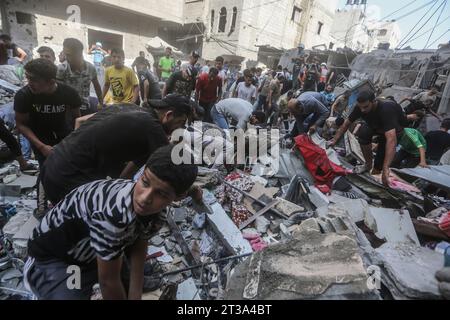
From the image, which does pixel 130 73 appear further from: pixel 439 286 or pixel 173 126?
pixel 439 286

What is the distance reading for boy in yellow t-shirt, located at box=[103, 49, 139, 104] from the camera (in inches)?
162

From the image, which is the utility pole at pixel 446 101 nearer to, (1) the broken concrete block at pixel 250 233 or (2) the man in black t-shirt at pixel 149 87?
(1) the broken concrete block at pixel 250 233

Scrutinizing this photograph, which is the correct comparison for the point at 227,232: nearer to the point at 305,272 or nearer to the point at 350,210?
the point at 305,272

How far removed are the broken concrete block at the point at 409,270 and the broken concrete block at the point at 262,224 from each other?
1.24m

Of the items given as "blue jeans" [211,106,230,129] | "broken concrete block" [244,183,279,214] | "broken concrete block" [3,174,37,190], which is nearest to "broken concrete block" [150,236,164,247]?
"broken concrete block" [244,183,279,214]

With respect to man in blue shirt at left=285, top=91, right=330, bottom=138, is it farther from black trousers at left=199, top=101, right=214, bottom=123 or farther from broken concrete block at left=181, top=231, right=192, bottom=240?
broken concrete block at left=181, top=231, right=192, bottom=240

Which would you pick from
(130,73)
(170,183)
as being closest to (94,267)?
(170,183)

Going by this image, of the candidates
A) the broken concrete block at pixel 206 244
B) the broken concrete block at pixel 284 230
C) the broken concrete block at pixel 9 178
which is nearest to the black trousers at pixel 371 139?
the broken concrete block at pixel 284 230

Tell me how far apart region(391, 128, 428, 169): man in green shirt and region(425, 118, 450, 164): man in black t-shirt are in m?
0.60

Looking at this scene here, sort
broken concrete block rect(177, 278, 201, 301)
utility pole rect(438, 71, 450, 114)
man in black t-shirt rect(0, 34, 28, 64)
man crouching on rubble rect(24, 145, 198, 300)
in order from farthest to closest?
utility pole rect(438, 71, 450, 114) → man in black t-shirt rect(0, 34, 28, 64) → broken concrete block rect(177, 278, 201, 301) → man crouching on rubble rect(24, 145, 198, 300)

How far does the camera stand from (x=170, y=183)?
111cm

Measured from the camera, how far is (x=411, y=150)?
4891mm

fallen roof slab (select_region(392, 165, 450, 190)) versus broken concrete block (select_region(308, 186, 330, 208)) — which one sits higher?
fallen roof slab (select_region(392, 165, 450, 190))

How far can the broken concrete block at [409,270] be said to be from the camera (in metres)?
1.95
